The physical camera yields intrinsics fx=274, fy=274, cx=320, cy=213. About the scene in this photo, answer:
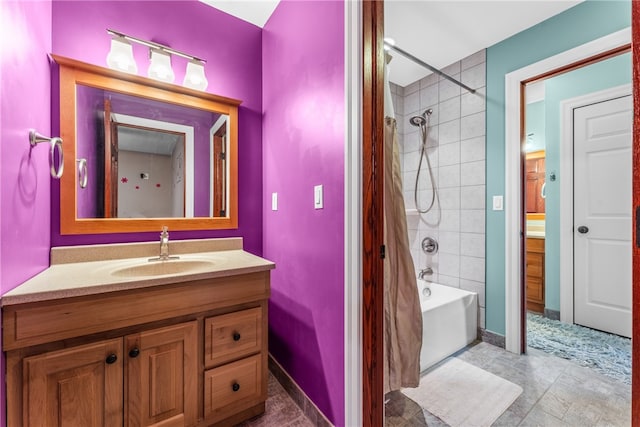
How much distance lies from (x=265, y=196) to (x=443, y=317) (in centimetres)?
149

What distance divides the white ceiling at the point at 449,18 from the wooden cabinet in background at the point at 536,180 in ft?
5.87

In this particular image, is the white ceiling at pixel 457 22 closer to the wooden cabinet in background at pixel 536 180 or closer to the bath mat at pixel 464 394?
the wooden cabinet in background at pixel 536 180

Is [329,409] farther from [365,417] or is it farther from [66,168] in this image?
[66,168]

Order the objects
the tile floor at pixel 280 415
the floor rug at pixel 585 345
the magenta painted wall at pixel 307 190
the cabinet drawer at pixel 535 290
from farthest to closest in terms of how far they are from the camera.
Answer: the cabinet drawer at pixel 535 290 < the floor rug at pixel 585 345 < the tile floor at pixel 280 415 < the magenta painted wall at pixel 307 190

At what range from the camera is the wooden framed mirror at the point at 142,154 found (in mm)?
1372

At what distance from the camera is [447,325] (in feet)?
6.34

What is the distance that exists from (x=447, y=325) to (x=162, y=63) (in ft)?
8.02

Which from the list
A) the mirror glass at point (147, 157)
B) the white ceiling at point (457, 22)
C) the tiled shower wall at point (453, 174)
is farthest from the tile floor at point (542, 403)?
the white ceiling at point (457, 22)

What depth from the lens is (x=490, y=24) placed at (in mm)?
1875

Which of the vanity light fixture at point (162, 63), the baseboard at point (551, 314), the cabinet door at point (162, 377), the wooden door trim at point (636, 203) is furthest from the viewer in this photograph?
the baseboard at point (551, 314)

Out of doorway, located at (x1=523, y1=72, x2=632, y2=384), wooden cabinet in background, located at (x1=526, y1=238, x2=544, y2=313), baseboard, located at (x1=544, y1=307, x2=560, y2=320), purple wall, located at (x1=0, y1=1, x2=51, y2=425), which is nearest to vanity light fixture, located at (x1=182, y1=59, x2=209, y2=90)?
purple wall, located at (x1=0, y1=1, x2=51, y2=425)

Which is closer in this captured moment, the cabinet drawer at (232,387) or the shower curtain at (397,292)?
the cabinet drawer at (232,387)

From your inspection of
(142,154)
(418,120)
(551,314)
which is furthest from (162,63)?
(551,314)

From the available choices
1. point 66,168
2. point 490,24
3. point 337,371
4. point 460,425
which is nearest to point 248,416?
point 337,371
